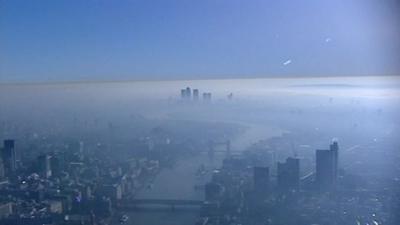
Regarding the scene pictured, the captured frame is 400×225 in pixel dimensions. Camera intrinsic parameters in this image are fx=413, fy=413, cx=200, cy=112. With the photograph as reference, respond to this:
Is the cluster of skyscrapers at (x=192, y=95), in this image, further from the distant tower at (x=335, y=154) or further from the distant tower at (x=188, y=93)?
the distant tower at (x=335, y=154)

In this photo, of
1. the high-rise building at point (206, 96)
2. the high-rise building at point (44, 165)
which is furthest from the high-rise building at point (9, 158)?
the high-rise building at point (206, 96)

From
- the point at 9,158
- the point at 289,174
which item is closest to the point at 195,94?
the point at 289,174

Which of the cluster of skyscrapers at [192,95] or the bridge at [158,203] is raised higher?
the cluster of skyscrapers at [192,95]

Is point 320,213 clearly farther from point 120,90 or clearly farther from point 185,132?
point 120,90

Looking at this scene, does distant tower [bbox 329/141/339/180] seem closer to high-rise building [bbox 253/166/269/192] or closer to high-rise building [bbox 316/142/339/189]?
high-rise building [bbox 316/142/339/189]

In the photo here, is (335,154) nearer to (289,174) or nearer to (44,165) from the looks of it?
(289,174)

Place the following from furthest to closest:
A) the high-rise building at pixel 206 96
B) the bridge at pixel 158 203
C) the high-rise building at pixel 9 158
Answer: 1. the high-rise building at pixel 206 96
2. the high-rise building at pixel 9 158
3. the bridge at pixel 158 203
